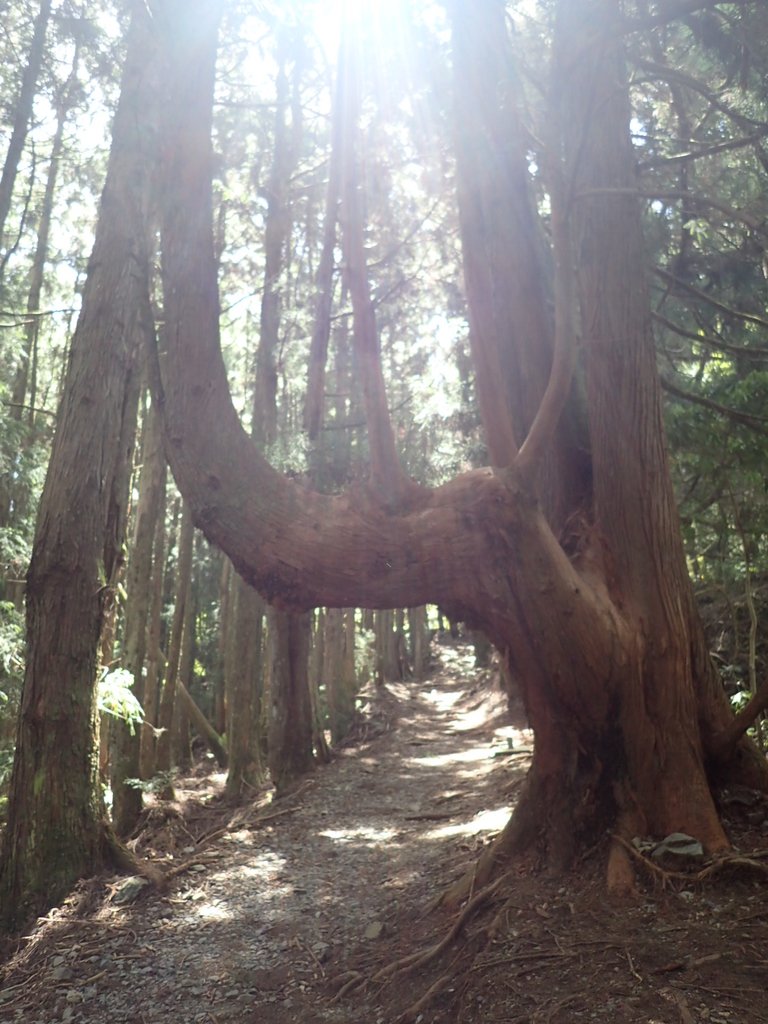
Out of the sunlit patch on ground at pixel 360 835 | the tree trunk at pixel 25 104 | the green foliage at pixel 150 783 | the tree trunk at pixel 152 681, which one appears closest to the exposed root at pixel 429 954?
the sunlit patch on ground at pixel 360 835

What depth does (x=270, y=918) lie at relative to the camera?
6.12m


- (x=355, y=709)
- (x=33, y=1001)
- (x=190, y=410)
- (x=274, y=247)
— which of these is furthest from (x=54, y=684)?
(x=355, y=709)

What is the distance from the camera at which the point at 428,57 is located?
7098 mm

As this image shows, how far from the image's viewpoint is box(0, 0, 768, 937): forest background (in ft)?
21.9

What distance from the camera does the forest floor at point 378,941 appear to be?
3680 mm

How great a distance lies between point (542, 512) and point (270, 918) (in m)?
3.59

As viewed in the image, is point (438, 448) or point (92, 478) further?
point (438, 448)

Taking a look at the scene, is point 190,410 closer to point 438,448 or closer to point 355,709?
point 438,448

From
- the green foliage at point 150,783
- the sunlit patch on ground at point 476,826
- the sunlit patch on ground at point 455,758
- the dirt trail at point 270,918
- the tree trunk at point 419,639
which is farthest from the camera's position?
the tree trunk at point 419,639

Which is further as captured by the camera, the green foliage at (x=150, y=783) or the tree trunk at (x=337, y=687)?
the tree trunk at (x=337, y=687)

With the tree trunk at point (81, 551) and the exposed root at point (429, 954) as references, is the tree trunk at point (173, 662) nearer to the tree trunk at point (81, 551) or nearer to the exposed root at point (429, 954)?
the tree trunk at point (81, 551)

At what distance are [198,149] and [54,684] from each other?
13.2 feet

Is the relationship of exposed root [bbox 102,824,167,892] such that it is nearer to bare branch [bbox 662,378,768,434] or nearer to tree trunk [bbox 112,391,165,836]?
tree trunk [bbox 112,391,165,836]

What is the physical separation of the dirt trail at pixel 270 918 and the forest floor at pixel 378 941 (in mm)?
18
